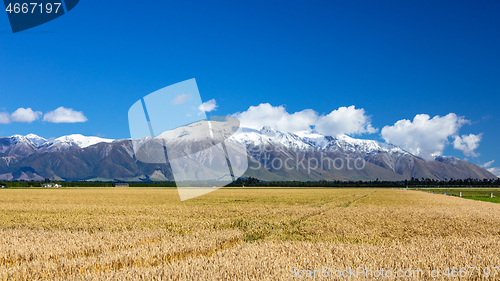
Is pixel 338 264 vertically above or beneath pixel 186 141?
beneath

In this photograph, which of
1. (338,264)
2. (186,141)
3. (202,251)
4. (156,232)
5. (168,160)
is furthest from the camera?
(186,141)

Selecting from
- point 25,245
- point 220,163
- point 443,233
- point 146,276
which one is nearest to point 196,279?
point 146,276

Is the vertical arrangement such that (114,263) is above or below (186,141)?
below

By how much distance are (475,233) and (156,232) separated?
14.1m

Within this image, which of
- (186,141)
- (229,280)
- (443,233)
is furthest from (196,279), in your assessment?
(186,141)

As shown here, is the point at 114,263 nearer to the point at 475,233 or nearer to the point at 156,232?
the point at 156,232

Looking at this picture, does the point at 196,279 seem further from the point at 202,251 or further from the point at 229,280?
the point at 202,251

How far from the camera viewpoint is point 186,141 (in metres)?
36.3

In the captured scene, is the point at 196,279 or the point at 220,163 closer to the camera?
the point at 196,279

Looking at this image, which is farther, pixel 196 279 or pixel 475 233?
pixel 475 233

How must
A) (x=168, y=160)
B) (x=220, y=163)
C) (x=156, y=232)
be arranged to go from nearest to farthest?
(x=156, y=232) → (x=168, y=160) → (x=220, y=163)

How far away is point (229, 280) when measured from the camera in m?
6.84

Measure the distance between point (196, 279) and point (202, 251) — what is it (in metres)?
4.15

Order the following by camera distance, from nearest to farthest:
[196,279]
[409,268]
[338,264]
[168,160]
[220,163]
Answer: [196,279], [409,268], [338,264], [168,160], [220,163]
